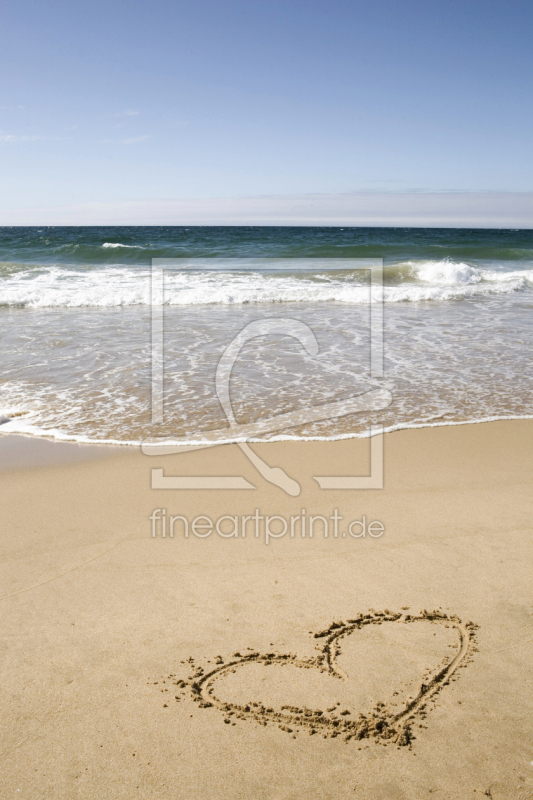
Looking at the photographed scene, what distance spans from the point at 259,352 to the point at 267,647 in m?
6.86

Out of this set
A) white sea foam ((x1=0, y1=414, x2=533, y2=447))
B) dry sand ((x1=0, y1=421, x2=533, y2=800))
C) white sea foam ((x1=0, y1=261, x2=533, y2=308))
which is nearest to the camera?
dry sand ((x1=0, y1=421, x2=533, y2=800))

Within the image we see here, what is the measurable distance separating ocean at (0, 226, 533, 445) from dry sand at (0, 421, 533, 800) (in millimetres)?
1696

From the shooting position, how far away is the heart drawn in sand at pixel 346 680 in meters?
2.21

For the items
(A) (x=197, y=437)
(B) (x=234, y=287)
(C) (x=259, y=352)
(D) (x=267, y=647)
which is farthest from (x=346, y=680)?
(B) (x=234, y=287)

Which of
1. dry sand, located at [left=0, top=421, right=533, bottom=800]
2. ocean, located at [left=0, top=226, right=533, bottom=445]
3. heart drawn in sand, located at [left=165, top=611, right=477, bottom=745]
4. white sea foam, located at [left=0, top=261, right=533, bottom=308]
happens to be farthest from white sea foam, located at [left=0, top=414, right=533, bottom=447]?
white sea foam, located at [left=0, top=261, right=533, bottom=308]

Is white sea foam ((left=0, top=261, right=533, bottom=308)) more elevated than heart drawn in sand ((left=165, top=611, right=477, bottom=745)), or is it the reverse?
white sea foam ((left=0, top=261, right=533, bottom=308))

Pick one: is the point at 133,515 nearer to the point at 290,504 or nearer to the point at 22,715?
the point at 290,504

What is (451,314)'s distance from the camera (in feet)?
43.4

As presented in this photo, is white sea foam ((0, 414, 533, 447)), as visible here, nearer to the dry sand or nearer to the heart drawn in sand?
the dry sand

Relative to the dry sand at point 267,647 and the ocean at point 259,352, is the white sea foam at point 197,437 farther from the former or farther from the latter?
the dry sand at point 267,647

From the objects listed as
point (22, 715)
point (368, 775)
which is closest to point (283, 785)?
point (368, 775)

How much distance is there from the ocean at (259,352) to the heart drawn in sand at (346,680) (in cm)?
289

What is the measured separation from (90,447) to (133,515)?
1553mm

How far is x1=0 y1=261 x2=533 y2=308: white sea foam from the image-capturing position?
15211 mm
